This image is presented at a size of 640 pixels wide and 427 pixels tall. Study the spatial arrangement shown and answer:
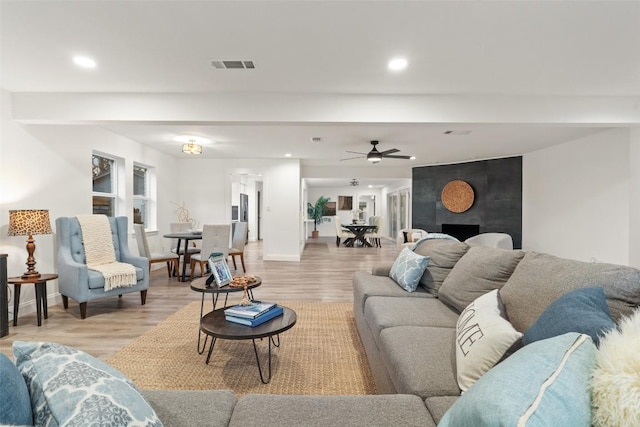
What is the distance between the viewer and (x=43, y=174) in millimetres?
3715

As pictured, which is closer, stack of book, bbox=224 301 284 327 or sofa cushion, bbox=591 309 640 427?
sofa cushion, bbox=591 309 640 427

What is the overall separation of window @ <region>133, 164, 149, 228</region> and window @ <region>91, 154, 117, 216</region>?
0.53 meters

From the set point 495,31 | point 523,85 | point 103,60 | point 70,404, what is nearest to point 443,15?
point 495,31

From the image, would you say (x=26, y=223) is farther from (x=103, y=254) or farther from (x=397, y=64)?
(x=397, y=64)

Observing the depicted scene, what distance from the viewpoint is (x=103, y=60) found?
2.66 meters

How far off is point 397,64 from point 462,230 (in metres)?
6.23

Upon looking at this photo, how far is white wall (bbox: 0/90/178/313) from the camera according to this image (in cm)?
331

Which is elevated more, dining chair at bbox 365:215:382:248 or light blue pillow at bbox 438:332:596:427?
light blue pillow at bbox 438:332:596:427

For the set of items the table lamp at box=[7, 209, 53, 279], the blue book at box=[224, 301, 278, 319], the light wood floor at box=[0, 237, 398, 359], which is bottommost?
the light wood floor at box=[0, 237, 398, 359]

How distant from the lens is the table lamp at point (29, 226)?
3.06m

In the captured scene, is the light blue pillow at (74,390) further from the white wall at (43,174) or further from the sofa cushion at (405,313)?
the white wall at (43,174)

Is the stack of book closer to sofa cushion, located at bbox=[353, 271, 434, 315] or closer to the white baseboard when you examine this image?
sofa cushion, located at bbox=[353, 271, 434, 315]

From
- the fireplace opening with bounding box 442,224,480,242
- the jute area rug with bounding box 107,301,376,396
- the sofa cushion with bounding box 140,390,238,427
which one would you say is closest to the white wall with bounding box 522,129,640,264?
the fireplace opening with bounding box 442,224,480,242

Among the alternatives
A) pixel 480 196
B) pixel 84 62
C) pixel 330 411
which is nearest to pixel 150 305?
pixel 84 62
